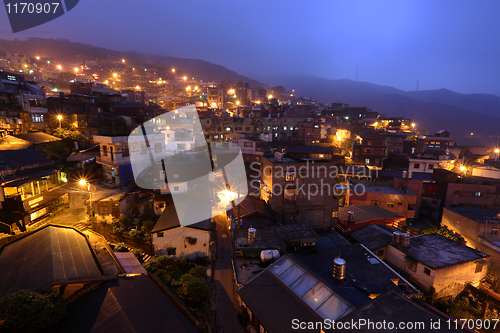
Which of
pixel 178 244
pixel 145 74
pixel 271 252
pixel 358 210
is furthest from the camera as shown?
pixel 145 74

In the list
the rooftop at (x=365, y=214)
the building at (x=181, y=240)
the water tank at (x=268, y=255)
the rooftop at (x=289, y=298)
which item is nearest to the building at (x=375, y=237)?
the rooftop at (x=365, y=214)

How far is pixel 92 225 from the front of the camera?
19609mm

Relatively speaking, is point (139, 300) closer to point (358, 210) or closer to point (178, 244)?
point (178, 244)

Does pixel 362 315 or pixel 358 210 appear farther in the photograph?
pixel 358 210

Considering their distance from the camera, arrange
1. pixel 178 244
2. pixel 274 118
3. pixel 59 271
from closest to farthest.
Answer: pixel 59 271 < pixel 178 244 < pixel 274 118

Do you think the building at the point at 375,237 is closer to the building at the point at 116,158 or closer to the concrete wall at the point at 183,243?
the concrete wall at the point at 183,243

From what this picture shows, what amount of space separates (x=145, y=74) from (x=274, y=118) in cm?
7564

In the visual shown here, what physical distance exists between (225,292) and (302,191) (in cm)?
1187

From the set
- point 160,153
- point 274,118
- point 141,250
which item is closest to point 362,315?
point 141,250

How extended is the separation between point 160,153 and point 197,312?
24679 millimetres

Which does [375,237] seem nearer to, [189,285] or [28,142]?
[189,285]

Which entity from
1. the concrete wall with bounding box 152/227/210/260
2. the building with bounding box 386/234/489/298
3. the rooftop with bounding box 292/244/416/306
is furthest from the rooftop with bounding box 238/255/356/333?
the building with bounding box 386/234/489/298

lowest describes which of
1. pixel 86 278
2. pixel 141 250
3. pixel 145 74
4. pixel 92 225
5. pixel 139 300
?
pixel 141 250

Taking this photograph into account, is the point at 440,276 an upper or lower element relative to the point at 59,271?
lower
